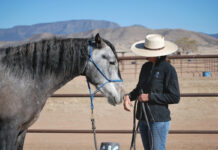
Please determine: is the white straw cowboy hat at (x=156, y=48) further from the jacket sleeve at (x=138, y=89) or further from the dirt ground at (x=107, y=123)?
the dirt ground at (x=107, y=123)

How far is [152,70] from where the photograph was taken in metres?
2.62

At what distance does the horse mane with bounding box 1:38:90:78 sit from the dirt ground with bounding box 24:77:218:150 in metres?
2.98

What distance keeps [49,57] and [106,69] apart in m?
0.61

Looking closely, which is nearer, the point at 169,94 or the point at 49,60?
the point at 169,94

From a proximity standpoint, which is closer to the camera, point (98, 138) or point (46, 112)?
point (98, 138)

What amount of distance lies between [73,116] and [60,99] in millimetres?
2016

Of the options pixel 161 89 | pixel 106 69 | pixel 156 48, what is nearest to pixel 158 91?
pixel 161 89

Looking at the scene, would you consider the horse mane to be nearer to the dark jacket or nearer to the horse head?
the horse head

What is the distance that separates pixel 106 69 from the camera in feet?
9.02

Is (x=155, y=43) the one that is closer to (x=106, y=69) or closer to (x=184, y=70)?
(x=106, y=69)

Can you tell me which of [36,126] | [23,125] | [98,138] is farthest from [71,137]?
[23,125]

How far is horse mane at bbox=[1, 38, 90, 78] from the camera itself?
2643 millimetres

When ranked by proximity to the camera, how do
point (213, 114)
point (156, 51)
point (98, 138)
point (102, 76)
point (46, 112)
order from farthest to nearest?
point (46, 112)
point (213, 114)
point (98, 138)
point (102, 76)
point (156, 51)

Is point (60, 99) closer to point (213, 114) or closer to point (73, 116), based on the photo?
point (73, 116)
